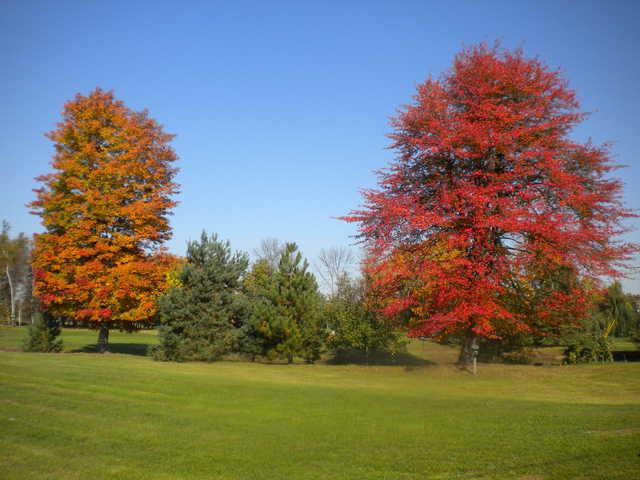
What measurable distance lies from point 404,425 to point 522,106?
15198mm

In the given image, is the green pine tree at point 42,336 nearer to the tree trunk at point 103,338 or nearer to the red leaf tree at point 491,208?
the tree trunk at point 103,338

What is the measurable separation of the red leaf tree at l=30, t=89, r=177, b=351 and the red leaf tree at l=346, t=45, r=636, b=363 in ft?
43.7

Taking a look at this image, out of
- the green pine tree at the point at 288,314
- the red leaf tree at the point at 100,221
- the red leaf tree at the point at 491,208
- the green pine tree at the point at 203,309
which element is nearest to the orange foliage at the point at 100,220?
the red leaf tree at the point at 100,221

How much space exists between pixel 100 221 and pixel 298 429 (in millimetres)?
22091

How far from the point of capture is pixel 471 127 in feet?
63.1

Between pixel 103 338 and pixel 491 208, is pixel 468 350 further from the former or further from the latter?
pixel 103 338

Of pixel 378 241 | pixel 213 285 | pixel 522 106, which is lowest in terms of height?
pixel 213 285

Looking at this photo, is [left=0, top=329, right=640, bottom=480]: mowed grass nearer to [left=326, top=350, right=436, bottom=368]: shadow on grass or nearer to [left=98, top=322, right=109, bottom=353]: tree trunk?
[left=326, top=350, right=436, bottom=368]: shadow on grass

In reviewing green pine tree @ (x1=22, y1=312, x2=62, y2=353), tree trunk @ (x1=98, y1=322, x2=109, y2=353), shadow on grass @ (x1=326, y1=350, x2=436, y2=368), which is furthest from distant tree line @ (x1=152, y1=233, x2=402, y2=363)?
green pine tree @ (x1=22, y1=312, x2=62, y2=353)

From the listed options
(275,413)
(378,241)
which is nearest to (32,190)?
(378,241)

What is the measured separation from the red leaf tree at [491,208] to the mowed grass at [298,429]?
4.07 m

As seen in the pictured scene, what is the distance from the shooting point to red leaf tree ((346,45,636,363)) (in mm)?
19000

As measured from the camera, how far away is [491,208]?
63.9 ft

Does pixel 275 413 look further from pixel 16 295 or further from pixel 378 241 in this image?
pixel 16 295
